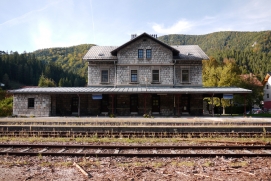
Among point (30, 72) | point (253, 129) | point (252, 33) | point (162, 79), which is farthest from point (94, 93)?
point (252, 33)

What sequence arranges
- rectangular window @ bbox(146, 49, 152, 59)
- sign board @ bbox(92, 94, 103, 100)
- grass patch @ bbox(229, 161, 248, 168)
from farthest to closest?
rectangular window @ bbox(146, 49, 152, 59), sign board @ bbox(92, 94, 103, 100), grass patch @ bbox(229, 161, 248, 168)

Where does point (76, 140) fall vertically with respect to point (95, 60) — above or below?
below

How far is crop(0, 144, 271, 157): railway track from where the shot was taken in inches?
288

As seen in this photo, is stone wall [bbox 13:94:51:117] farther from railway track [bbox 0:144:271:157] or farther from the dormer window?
the dormer window

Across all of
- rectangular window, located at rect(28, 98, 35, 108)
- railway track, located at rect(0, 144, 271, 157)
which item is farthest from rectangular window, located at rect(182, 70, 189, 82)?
rectangular window, located at rect(28, 98, 35, 108)

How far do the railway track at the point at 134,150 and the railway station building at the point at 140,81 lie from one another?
13.1 m

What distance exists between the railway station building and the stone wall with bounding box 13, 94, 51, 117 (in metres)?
0.69

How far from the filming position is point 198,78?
75.7 ft

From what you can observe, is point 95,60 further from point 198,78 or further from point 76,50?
point 76,50

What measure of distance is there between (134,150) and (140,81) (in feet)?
49.7

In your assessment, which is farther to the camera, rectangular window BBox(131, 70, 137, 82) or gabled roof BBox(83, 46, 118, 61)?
gabled roof BBox(83, 46, 118, 61)

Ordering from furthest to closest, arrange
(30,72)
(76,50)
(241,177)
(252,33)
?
(252,33) → (76,50) → (30,72) → (241,177)

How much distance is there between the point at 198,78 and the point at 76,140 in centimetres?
1685

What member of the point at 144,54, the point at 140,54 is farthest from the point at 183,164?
the point at 140,54
